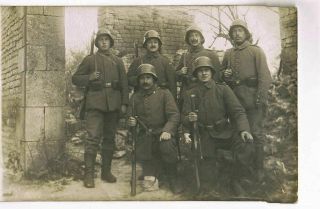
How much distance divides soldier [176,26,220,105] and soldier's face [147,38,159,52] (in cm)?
31

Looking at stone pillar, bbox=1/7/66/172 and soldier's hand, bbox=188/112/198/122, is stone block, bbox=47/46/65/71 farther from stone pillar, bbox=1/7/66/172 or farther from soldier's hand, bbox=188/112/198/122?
soldier's hand, bbox=188/112/198/122

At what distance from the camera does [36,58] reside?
459 centimetres

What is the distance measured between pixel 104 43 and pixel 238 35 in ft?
4.96

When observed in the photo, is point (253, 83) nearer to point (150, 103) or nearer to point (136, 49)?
point (150, 103)

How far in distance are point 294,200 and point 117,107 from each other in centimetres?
224

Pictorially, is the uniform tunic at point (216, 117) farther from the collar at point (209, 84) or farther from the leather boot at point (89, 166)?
the leather boot at point (89, 166)

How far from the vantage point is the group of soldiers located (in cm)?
450

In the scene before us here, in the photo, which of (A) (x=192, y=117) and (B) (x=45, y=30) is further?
(B) (x=45, y=30)

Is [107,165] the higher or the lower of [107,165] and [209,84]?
the lower

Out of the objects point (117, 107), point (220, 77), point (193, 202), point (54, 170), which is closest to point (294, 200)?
point (193, 202)

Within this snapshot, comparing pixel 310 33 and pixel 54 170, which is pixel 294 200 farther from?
pixel 54 170

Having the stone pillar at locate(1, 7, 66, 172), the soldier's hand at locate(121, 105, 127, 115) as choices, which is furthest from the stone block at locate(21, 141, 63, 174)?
the soldier's hand at locate(121, 105, 127, 115)

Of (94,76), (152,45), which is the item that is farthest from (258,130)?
(94,76)

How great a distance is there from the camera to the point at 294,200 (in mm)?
4559
